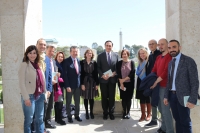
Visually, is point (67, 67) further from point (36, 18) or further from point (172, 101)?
point (172, 101)

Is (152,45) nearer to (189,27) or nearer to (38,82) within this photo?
(189,27)

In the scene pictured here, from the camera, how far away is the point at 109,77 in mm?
5398

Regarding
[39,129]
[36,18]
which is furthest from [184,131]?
[36,18]

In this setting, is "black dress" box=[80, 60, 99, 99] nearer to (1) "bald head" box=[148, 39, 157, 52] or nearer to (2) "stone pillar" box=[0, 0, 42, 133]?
(1) "bald head" box=[148, 39, 157, 52]

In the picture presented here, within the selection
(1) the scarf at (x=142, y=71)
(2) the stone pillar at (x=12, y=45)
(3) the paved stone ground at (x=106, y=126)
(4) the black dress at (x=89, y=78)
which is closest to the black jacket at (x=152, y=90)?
(1) the scarf at (x=142, y=71)

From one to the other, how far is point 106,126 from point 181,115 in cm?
211

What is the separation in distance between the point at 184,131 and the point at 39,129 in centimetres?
254

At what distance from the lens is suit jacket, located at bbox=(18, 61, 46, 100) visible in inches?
133

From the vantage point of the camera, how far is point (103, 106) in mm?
5496

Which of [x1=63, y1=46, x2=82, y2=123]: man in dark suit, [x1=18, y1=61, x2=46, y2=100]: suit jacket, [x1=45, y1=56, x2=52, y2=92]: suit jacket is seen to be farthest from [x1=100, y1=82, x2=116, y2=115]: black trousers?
[x1=18, y1=61, x2=46, y2=100]: suit jacket

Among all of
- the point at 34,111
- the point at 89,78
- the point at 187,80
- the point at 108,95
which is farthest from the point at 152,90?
the point at 34,111

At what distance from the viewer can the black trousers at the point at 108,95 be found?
5.43 m

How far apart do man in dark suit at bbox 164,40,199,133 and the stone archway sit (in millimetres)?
825

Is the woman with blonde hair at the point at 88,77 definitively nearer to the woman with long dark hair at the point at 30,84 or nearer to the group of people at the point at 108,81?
the group of people at the point at 108,81
